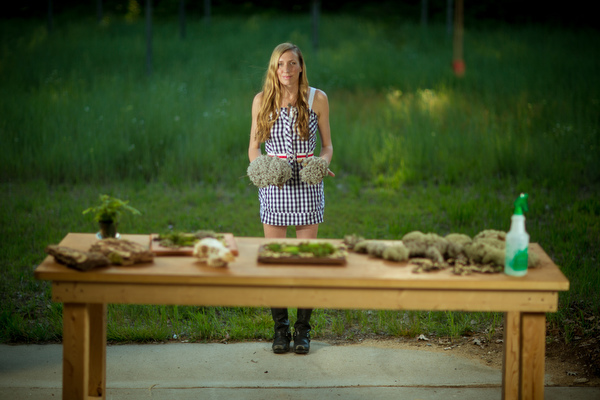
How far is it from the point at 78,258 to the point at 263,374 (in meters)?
1.48

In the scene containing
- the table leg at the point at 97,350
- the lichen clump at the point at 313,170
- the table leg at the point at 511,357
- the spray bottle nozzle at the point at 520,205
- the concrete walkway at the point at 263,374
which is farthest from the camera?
the lichen clump at the point at 313,170

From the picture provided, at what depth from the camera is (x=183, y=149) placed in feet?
29.4

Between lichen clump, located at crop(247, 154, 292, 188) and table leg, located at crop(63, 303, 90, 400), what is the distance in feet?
4.06

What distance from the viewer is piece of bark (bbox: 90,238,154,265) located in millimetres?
2977

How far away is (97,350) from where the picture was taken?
345 cm

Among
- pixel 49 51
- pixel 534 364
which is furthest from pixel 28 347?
pixel 49 51

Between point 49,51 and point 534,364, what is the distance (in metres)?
12.1

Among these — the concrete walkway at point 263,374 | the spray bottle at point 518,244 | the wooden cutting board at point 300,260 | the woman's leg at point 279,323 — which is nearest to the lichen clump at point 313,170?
the woman's leg at point 279,323

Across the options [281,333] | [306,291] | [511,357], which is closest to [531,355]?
[511,357]

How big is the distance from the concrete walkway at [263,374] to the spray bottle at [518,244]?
43.5 inches

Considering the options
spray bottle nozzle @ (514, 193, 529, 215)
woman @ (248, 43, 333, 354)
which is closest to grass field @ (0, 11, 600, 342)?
woman @ (248, 43, 333, 354)

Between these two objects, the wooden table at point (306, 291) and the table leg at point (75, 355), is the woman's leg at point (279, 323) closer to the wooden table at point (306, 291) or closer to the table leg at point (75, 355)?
the wooden table at point (306, 291)

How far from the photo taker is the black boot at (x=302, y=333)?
422 centimetres

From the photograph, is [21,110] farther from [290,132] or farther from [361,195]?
[290,132]
